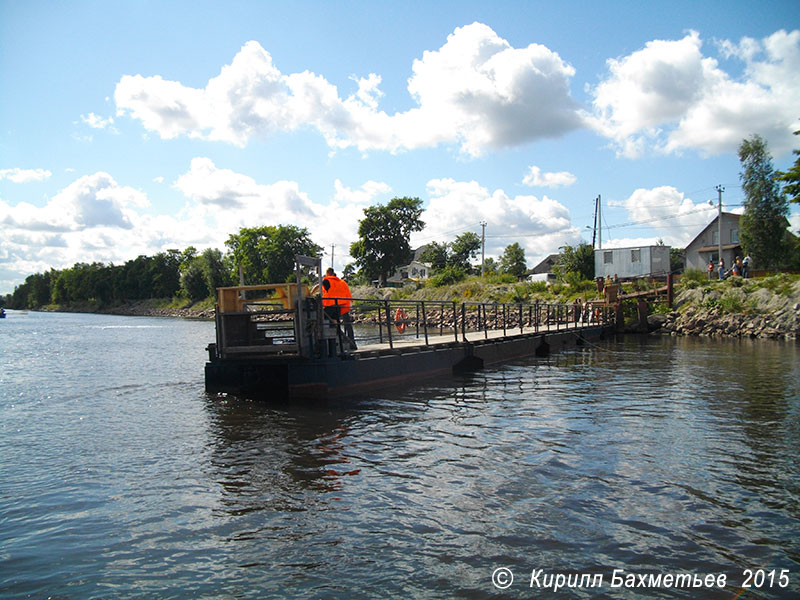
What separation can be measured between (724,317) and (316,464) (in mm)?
37257

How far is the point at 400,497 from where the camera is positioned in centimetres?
721

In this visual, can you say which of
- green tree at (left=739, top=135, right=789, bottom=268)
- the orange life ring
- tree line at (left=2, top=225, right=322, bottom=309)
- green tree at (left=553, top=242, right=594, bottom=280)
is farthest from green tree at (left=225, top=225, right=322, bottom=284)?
the orange life ring

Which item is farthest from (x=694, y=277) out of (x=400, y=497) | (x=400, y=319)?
(x=400, y=497)

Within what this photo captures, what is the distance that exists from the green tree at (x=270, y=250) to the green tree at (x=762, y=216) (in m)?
68.2

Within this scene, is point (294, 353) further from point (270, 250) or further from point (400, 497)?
point (270, 250)

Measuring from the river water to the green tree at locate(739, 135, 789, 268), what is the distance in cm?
4692

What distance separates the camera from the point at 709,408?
42.6 ft

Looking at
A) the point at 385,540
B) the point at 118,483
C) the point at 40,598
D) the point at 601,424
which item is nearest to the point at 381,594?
the point at 385,540

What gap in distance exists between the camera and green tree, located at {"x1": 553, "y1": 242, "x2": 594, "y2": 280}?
189 feet

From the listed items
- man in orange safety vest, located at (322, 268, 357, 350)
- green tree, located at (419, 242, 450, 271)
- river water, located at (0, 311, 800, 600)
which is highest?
green tree, located at (419, 242, 450, 271)

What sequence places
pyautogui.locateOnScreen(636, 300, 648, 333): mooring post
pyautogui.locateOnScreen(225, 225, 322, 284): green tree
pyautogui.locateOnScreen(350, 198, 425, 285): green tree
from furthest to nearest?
pyautogui.locateOnScreen(225, 225, 322, 284): green tree → pyautogui.locateOnScreen(350, 198, 425, 285): green tree → pyautogui.locateOnScreen(636, 300, 648, 333): mooring post

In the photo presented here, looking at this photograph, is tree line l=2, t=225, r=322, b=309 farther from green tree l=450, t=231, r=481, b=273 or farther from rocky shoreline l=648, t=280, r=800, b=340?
rocky shoreline l=648, t=280, r=800, b=340

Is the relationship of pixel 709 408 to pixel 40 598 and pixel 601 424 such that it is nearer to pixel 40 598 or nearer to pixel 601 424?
pixel 601 424

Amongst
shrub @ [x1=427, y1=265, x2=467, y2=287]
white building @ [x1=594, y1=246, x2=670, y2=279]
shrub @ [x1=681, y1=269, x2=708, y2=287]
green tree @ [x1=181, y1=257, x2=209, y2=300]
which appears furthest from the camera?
green tree @ [x1=181, y1=257, x2=209, y2=300]
